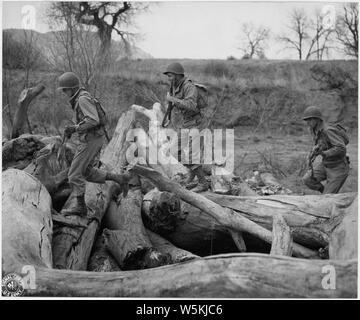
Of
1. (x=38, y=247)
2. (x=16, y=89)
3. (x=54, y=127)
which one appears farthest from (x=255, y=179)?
(x=16, y=89)

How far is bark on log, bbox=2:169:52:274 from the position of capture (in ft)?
15.9

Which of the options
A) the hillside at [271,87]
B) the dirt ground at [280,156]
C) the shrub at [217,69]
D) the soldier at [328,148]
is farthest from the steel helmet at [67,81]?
the shrub at [217,69]

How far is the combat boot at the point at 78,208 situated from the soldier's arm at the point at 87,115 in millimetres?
822

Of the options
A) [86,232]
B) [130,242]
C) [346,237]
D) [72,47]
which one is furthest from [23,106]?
[346,237]

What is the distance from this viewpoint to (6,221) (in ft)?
→ 17.2

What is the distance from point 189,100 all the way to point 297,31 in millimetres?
6593

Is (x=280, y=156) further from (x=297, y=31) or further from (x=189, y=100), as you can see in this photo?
(x=189, y=100)

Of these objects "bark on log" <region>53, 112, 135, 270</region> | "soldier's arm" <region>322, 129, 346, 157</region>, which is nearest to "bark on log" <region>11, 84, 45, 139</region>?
"bark on log" <region>53, 112, 135, 270</region>

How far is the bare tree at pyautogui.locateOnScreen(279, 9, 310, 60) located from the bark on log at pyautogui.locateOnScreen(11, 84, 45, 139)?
6.09m

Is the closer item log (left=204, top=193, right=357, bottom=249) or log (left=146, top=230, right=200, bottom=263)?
log (left=146, top=230, right=200, bottom=263)

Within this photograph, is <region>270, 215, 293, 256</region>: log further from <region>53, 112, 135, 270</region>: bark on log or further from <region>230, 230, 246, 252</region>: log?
<region>53, 112, 135, 270</region>: bark on log

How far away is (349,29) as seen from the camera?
Result: 1190 centimetres

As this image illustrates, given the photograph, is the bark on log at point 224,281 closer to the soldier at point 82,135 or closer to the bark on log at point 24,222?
the bark on log at point 24,222

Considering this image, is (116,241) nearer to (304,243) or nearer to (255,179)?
(304,243)
